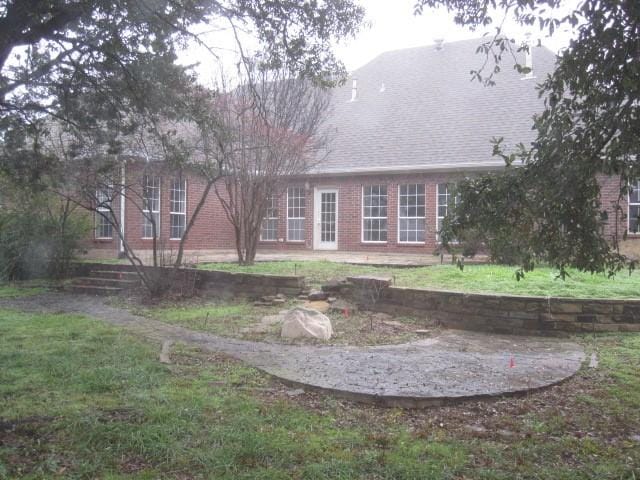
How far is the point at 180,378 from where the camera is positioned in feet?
17.4

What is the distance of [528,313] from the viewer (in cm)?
754

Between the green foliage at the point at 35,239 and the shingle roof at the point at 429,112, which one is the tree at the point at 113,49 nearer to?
the green foliage at the point at 35,239

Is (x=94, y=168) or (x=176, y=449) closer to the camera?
(x=176, y=449)

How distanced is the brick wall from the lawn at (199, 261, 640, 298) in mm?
4967

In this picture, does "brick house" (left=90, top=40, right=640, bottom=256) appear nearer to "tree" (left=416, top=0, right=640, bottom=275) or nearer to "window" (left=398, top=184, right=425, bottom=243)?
"window" (left=398, top=184, right=425, bottom=243)

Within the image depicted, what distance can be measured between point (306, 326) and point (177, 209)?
12161 mm

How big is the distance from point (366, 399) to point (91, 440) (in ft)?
6.93

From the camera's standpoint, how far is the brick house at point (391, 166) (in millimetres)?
17094

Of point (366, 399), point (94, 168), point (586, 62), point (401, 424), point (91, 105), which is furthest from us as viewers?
point (94, 168)

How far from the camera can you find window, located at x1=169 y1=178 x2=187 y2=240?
59.7 feet

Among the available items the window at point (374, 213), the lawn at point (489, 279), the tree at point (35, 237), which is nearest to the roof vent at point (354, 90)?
the window at point (374, 213)

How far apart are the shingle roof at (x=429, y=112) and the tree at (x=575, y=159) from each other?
12.0 meters

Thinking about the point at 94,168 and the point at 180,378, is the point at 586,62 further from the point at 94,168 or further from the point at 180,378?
the point at 94,168

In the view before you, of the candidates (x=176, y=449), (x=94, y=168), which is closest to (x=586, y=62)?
(x=176, y=449)
